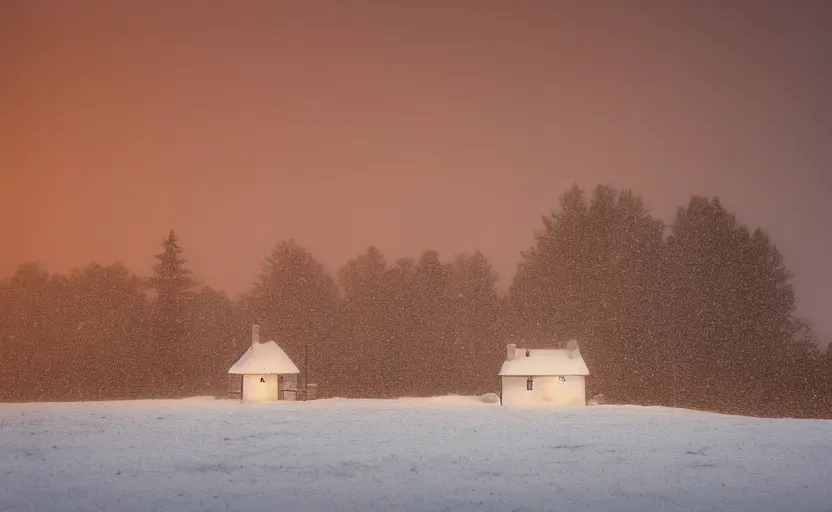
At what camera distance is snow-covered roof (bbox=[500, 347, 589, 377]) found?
60344 millimetres

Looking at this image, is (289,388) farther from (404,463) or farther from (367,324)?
(404,463)

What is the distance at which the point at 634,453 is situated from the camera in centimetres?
3086

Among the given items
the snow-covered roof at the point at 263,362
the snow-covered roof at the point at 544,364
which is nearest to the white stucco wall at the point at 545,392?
the snow-covered roof at the point at 544,364

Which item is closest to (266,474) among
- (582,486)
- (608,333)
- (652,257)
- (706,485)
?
(582,486)

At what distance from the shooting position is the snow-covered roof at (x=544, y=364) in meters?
60.3

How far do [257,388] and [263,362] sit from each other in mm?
2071

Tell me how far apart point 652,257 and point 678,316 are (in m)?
6.31

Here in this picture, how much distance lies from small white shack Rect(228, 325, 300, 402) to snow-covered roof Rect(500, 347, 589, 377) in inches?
677

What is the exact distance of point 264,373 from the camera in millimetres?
62219

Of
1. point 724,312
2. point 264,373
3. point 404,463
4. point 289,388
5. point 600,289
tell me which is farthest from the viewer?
point 600,289

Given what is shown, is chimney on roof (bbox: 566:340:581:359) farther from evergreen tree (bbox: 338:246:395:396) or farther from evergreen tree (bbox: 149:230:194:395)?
evergreen tree (bbox: 149:230:194:395)

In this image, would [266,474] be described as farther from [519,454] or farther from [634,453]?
[634,453]

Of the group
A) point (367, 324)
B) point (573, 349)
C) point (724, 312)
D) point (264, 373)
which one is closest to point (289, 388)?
point (264, 373)

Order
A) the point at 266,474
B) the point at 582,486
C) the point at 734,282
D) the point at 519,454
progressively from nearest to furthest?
the point at 582,486 < the point at 266,474 < the point at 519,454 < the point at 734,282
